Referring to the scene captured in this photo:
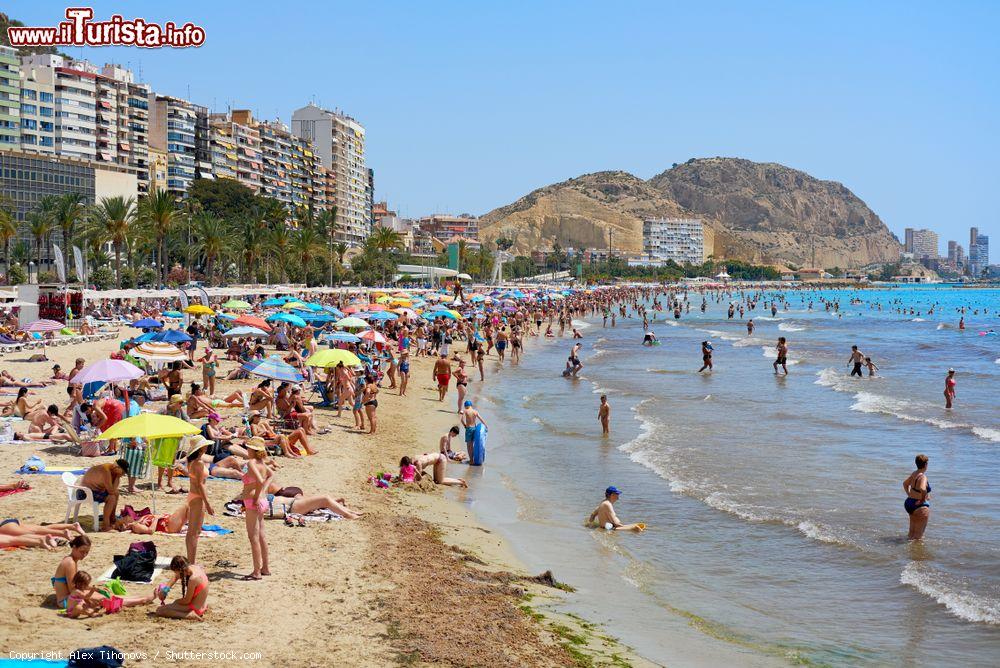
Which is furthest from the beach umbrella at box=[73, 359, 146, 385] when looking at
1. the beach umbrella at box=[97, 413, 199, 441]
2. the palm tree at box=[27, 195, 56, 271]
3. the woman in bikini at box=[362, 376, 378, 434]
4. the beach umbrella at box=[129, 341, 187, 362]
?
the palm tree at box=[27, 195, 56, 271]

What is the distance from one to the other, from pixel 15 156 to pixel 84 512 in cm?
6725

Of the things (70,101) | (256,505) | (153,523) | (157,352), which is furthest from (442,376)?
(70,101)

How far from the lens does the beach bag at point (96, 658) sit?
16.7ft

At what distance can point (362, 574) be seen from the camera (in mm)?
8078

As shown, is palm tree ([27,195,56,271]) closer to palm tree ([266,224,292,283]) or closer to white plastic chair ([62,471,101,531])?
palm tree ([266,224,292,283])

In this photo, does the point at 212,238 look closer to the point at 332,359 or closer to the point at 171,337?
the point at 171,337

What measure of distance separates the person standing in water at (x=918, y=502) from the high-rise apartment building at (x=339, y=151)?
382ft

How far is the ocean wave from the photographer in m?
8.47

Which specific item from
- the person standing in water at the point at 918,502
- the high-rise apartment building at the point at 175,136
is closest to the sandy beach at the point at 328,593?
the person standing in water at the point at 918,502

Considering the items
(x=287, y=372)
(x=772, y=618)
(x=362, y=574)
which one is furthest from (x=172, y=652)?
(x=287, y=372)

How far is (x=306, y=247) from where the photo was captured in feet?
221

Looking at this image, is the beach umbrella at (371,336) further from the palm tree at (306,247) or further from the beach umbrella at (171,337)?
the palm tree at (306,247)

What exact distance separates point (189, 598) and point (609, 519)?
588cm

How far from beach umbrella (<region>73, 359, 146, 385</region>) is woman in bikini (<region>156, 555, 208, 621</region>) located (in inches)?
265
